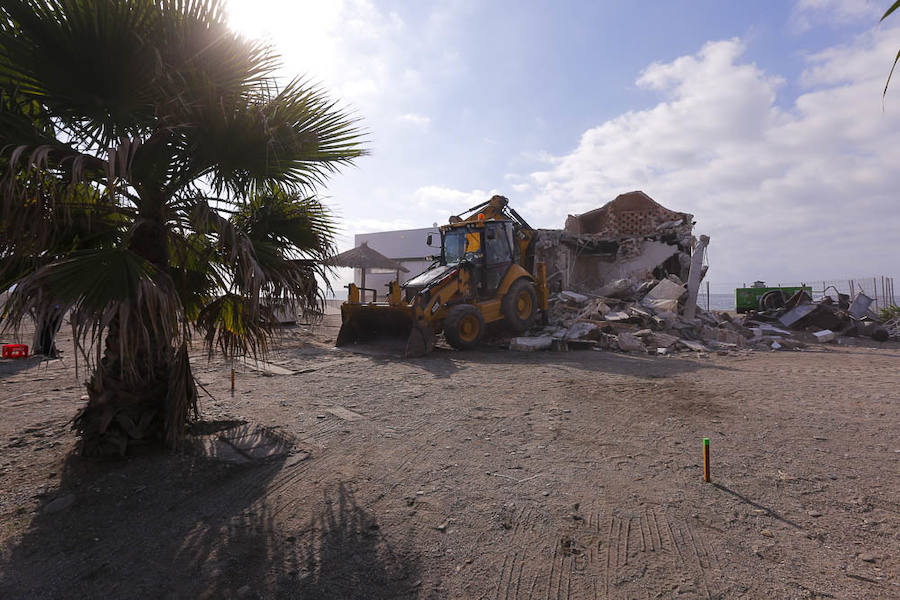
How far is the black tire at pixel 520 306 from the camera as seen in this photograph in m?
10.9

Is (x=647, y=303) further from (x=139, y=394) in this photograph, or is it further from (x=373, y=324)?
(x=139, y=394)

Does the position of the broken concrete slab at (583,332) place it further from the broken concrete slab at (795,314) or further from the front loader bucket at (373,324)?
the broken concrete slab at (795,314)

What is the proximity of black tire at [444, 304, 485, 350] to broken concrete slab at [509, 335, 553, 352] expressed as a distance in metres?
0.76

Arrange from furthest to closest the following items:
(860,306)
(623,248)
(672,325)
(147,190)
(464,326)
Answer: (623,248) → (860,306) → (672,325) → (464,326) → (147,190)

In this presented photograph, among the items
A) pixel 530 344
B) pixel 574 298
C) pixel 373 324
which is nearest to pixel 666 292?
pixel 574 298

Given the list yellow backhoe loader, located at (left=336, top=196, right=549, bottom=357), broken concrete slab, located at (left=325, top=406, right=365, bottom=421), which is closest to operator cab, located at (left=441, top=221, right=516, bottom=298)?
yellow backhoe loader, located at (left=336, top=196, right=549, bottom=357)

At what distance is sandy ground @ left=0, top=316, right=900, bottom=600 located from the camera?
2311 mm

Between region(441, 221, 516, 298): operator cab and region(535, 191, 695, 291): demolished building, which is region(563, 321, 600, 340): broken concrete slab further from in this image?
region(535, 191, 695, 291): demolished building

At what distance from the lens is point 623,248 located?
1914 centimetres

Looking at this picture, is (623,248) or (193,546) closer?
(193,546)

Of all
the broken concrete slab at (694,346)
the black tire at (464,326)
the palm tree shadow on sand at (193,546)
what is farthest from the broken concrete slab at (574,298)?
the palm tree shadow on sand at (193,546)

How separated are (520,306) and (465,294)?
1780 millimetres

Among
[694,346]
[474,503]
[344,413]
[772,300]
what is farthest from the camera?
[772,300]

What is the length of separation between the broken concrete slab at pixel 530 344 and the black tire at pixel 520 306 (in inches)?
34.7
